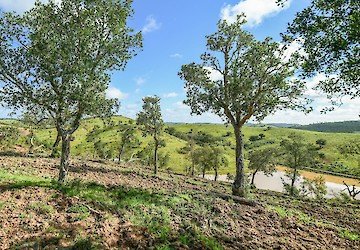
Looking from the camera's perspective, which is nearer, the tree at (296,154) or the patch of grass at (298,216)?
the patch of grass at (298,216)

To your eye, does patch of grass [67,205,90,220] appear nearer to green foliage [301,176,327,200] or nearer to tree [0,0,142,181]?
tree [0,0,142,181]

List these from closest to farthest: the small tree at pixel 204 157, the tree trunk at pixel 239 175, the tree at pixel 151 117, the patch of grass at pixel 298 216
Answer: the patch of grass at pixel 298 216 → the tree trunk at pixel 239 175 → the tree at pixel 151 117 → the small tree at pixel 204 157

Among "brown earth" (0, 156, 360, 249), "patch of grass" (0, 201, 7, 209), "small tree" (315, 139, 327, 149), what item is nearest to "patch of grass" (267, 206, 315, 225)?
"brown earth" (0, 156, 360, 249)

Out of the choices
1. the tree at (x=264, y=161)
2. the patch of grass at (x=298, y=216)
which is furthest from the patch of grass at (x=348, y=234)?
the tree at (x=264, y=161)

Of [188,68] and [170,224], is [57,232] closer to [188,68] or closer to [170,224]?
[170,224]

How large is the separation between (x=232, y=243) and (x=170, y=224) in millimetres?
3775

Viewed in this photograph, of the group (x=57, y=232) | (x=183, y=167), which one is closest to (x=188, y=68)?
(x=57, y=232)

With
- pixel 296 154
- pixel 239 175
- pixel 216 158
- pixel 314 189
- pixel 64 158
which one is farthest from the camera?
pixel 216 158

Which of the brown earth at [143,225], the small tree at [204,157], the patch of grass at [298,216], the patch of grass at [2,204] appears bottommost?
the small tree at [204,157]

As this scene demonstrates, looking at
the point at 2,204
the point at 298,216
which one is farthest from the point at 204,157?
the point at 2,204

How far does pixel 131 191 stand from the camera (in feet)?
66.6

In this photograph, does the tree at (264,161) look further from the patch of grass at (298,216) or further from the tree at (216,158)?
the patch of grass at (298,216)

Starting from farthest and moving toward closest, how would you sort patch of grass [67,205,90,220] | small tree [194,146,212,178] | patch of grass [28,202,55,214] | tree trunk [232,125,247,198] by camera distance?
small tree [194,146,212,178]
tree trunk [232,125,247,198]
patch of grass [67,205,90,220]
patch of grass [28,202,55,214]

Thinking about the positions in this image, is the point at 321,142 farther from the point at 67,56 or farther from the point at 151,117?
the point at 67,56
